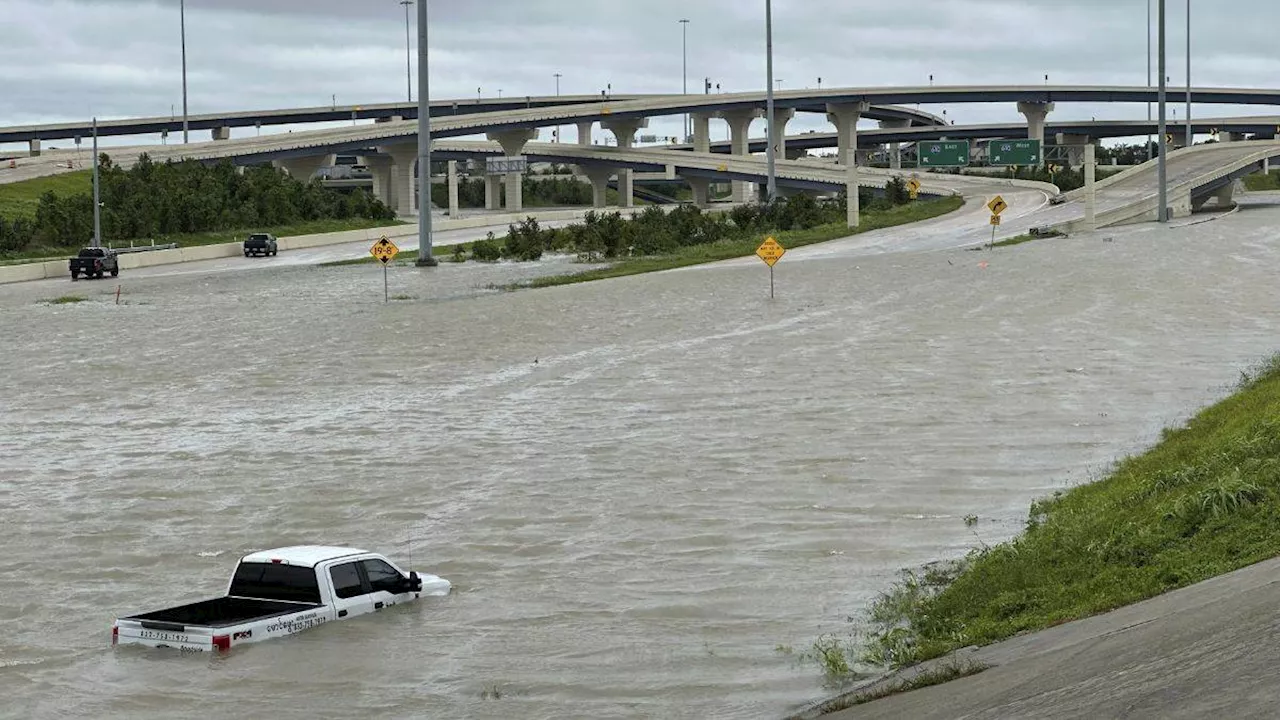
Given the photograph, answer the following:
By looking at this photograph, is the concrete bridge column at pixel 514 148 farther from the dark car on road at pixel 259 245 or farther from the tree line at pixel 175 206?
the dark car on road at pixel 259 245

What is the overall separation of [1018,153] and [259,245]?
89702mm

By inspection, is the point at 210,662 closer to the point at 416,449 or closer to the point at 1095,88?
the point at 416,449

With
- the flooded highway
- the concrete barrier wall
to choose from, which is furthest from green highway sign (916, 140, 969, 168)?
the flooded highway

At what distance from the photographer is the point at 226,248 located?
94562mm

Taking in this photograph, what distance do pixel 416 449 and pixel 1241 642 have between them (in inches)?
762

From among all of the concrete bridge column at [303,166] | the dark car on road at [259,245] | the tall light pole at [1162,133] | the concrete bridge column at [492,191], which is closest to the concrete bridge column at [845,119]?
the concrete bridge column at [492,191]

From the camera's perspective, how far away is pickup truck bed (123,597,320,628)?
18.0 m

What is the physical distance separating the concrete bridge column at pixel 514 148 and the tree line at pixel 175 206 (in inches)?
1209

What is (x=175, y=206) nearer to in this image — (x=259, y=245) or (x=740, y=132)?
(x=259, y=245)

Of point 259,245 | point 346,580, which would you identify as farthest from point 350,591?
point 259,245

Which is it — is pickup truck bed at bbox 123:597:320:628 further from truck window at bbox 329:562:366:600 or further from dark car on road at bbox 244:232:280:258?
dark car on road at bbox 244:232:280:258

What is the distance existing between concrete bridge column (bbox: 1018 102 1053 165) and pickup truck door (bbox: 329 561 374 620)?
17322 centimetres

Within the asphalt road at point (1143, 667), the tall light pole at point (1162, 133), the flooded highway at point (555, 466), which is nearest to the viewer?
the asphalt road at point (1143, 667)

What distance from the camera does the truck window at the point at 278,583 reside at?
18.5 m
